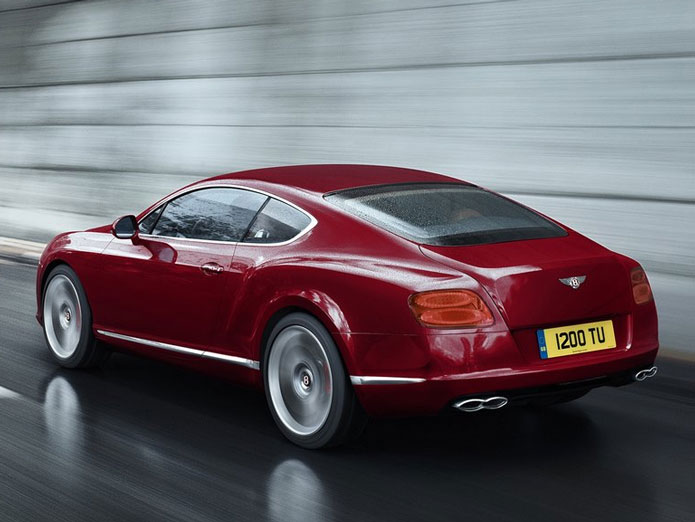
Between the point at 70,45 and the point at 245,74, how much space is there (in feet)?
15.2

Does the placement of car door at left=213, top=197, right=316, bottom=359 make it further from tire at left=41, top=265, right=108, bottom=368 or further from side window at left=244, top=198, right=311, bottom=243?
tire at left=41, top=265, right=108, bottom=368

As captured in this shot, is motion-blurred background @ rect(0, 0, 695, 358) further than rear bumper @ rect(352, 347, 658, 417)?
Yes

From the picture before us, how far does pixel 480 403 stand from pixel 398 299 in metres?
0.60

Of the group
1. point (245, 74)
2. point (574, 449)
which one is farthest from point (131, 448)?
point (245, 74)

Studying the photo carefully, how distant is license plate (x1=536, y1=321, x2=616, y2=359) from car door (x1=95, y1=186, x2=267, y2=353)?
185cm

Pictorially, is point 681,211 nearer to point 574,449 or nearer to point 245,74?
point 574,449

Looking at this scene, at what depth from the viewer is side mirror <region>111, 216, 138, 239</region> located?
6648mm

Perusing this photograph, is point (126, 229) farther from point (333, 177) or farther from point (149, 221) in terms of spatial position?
point (333, 177)

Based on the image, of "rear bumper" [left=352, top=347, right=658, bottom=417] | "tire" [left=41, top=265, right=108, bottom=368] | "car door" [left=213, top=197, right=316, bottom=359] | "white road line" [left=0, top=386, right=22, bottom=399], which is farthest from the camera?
"tire" [left=41, top=265, right=108, bottom=368]

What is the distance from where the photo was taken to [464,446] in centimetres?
529

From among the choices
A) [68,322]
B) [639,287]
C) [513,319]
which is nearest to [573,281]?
[513,319]

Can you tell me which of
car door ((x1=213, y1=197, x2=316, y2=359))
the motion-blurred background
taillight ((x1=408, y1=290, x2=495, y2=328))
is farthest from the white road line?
the motion-blurred background

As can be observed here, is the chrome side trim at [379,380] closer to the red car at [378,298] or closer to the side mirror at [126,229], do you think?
the red car at [378,298]

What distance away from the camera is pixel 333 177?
19.5ft
